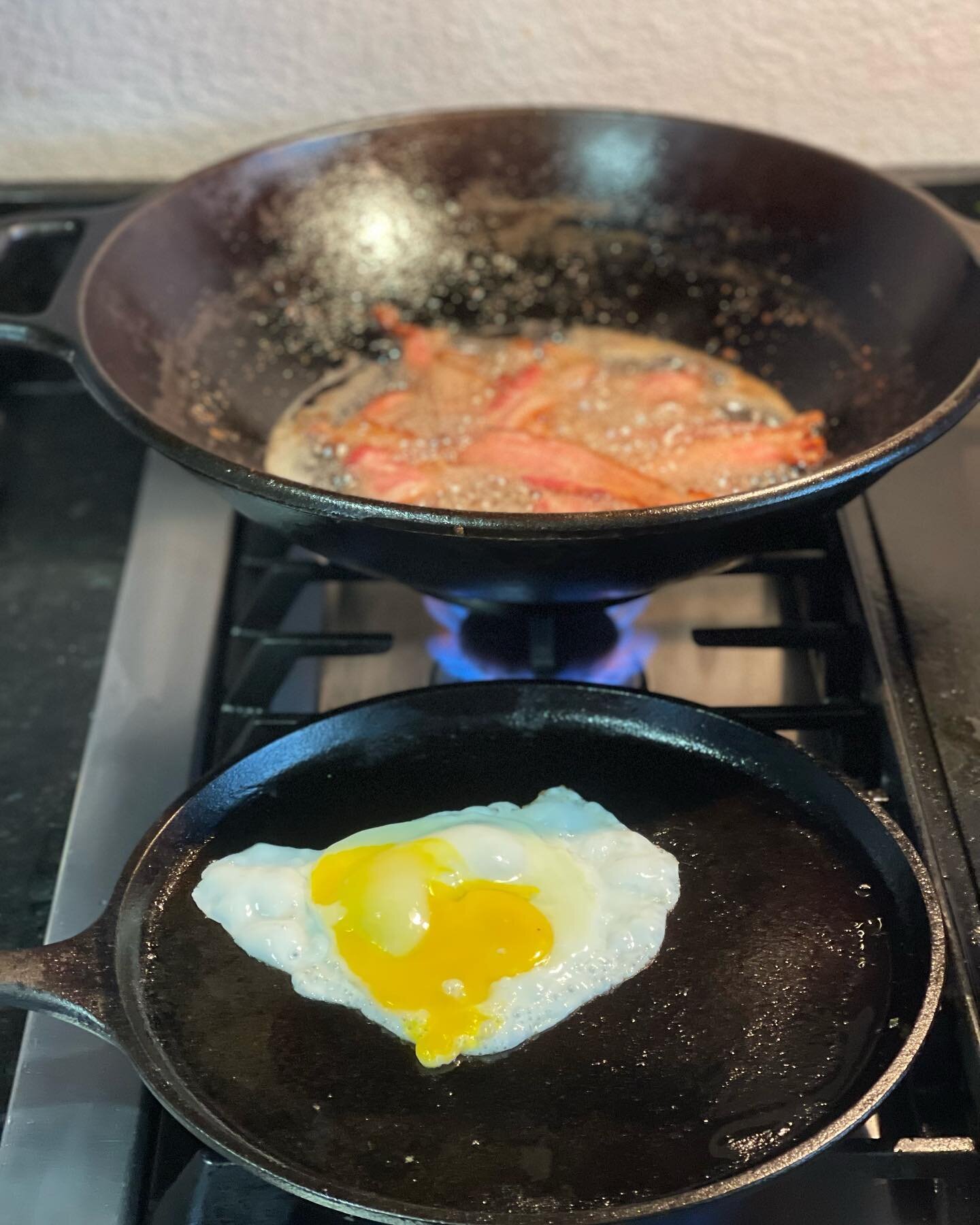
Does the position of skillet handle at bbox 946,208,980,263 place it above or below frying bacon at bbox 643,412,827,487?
above

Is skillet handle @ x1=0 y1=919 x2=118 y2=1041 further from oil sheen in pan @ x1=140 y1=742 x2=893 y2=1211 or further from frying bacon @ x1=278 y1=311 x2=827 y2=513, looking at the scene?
frying bacon @ x1=278 y1=311 x2=827 y2=513

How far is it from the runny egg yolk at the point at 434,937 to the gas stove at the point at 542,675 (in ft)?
0.44

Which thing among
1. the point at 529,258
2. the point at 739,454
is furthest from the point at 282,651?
the point at 529,258

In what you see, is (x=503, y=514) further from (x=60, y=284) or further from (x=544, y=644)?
(x=60, y=284)

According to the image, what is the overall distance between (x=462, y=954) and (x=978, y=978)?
13.2 inches

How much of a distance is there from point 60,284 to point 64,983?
2.09ft

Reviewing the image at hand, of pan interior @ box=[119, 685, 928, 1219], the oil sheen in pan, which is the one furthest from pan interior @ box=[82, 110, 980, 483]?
the oil sheen in pan

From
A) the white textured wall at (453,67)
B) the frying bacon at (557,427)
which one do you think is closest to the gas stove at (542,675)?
the frying bacon at (557,427)

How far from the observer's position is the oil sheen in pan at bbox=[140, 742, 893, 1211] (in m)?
0.67

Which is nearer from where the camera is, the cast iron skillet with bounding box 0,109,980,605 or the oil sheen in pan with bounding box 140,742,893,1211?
Answer: the oil sheen in pan with bounding box 140,742,893,1211

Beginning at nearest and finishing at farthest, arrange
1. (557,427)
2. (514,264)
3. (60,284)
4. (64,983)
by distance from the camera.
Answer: (64,983), (60,284), (557,427), (514,264)

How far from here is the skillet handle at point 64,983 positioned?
2.31 ft

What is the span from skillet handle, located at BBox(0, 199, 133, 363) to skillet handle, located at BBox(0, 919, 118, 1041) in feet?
1.60

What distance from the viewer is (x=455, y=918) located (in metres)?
0.76
